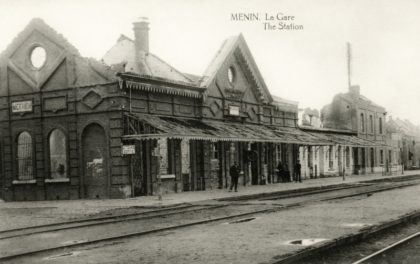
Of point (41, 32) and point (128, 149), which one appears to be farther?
point (41, 32)

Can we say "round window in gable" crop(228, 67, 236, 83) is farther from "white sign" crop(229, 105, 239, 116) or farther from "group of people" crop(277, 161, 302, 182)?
"group of people" crop(277, 161, 302, 182)

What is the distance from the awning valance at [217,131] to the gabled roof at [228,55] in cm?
215

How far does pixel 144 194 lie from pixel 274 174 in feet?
43.4

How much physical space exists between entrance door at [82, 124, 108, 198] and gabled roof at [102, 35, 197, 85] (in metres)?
4.20

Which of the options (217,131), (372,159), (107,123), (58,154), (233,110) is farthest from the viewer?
(372,159)

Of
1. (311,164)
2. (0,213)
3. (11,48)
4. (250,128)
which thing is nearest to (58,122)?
(11,48)

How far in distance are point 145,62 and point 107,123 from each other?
607 centimetres

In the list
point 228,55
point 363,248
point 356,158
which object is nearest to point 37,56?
point 228,55

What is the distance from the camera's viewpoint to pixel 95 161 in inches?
952

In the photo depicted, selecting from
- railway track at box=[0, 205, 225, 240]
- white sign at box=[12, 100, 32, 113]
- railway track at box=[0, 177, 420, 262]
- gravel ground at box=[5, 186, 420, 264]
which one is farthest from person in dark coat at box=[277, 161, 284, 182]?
gravel ground at box=[5, 186, 420, 264]

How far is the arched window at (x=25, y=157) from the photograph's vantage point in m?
26.2

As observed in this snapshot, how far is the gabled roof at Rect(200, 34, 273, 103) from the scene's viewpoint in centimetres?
3017

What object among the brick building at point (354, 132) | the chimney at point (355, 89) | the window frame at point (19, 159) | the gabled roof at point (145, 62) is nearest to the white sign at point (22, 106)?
the window frame at point (19, 159)

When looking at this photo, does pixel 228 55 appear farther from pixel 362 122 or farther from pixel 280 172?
pixel 362 122
